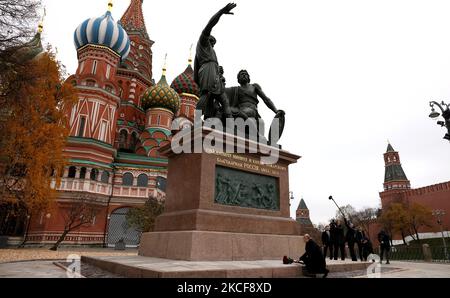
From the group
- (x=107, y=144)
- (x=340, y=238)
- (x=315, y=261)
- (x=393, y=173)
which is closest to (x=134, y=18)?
(x=107, y=144)

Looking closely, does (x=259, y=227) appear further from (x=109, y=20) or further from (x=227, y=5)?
(x=109, y=20)

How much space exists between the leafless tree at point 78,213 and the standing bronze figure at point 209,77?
15912mm

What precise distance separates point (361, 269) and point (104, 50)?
33.8m

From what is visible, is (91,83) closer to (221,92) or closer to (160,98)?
(160,98)

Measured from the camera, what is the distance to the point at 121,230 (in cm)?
2819

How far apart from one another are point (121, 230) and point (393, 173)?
7029 cm

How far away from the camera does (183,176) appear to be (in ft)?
→ 24.5

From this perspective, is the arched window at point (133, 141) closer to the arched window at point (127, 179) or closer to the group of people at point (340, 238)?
the arched window at point (127, 179)

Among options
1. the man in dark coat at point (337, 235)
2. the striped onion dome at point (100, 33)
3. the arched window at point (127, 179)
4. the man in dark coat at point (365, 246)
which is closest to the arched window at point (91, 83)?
the striped onion dome at point (100, 33)

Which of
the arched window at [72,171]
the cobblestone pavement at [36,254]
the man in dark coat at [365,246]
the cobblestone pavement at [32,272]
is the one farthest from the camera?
the arched window at [72,171]

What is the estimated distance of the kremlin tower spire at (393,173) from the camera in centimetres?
7262
